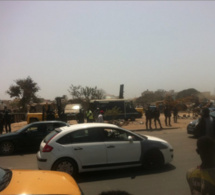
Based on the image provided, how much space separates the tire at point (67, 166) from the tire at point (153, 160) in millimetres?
2040

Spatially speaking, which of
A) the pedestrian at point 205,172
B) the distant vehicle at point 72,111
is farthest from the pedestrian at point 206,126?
the distant vehicle at point 72,111

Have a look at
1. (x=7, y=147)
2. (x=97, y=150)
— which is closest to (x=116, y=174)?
(x=97, y=150)

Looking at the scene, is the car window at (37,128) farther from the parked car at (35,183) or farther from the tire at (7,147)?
the parked car at (35,183)

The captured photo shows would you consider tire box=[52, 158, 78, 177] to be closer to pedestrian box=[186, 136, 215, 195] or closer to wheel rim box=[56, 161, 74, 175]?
wheel rim box=[56, 161, 74, 175]

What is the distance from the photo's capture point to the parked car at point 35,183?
3.72 m

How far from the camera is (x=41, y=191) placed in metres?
3.73

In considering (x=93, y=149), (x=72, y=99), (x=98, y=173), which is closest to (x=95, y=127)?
(x=93, y=149)

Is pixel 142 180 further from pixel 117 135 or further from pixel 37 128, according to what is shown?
pixel 37 128

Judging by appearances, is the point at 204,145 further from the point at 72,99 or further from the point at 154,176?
the point at 72,99

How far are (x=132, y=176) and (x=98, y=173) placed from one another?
1069 millimetres

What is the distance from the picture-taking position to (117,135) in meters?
8.21

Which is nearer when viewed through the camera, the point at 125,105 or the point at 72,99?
the point at 125,105

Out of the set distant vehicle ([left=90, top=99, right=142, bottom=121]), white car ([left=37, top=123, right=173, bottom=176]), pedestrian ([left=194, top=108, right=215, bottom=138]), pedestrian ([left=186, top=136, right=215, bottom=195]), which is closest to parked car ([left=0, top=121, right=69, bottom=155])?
white car ([left=37, top=123, right=173, bottom=176])

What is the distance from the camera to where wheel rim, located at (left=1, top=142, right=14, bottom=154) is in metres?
12.4
